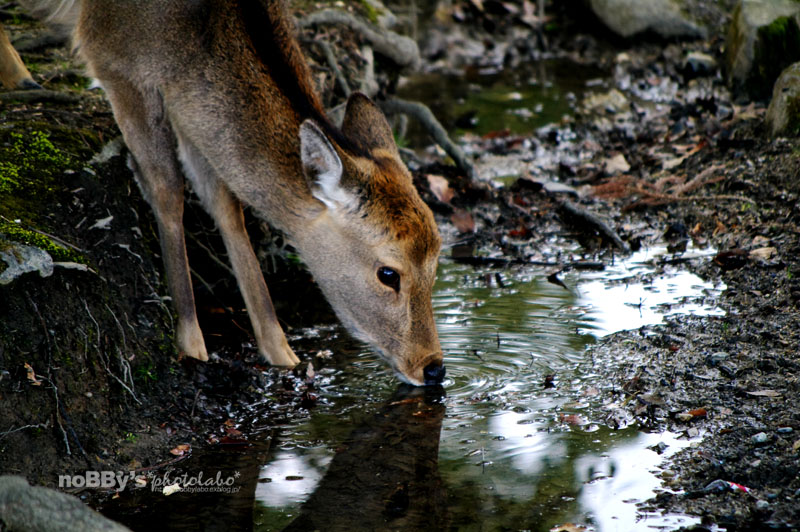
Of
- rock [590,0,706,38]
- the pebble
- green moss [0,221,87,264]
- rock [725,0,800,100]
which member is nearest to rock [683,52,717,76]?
rock [725,0,800,100]

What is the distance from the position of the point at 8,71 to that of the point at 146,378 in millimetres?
3021

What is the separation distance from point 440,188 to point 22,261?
4.80 metres

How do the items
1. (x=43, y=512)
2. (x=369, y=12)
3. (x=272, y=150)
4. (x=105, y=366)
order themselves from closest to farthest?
(x=43, y=512)
(x=105, y=366)
(x=272, y=150)
(x=369, y=12)

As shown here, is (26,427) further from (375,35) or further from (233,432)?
(375,35)

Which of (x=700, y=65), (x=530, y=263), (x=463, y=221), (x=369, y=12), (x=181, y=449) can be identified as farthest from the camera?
(x=700, y=65)

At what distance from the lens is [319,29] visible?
362 inches

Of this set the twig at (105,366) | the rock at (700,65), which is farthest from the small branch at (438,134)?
the rock at (700,65)

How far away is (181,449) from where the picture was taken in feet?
15.5

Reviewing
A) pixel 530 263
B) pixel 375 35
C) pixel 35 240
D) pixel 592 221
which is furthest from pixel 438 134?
pixel 35 240

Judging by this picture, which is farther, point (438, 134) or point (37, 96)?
point (438, 134)

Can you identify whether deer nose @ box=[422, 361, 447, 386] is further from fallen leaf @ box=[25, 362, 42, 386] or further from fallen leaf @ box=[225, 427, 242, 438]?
fallen leaf @ box=[25, 362, 42, 386]

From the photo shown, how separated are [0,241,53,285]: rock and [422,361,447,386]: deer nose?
2.18m

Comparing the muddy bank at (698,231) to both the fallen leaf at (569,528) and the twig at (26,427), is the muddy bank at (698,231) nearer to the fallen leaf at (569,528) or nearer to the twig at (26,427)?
the fallen leaf at (569,528)

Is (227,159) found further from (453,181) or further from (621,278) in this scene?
(453,181)
